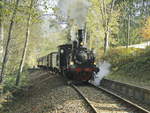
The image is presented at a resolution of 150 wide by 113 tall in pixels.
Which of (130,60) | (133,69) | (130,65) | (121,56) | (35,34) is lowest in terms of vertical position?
(133,69)

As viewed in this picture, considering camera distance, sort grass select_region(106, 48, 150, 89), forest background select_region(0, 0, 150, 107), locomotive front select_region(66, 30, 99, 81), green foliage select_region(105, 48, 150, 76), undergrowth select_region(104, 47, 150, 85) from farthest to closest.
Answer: green foliage select_region(105, 48, 150, 76) → locomotive front select_region(66, 30, 99, 81) → undergrowth select_region(104, 47, 150, 85) → grass select_region(106, 48, 150, 89) → forest background select_region(0, 0, 150, 107)

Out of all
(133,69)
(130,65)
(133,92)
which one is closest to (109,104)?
(133,92)

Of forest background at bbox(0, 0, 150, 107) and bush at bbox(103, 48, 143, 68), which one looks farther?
bush at bbox(103, 48, 143, 68)

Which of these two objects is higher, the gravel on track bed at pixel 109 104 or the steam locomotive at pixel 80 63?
the steam locomotive at pixel 80 63

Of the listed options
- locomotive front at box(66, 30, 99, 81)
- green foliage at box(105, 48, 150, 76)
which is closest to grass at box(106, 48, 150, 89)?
green foliage at box(105, 48, 150, 76)

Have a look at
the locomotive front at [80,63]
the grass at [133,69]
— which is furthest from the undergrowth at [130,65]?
the locomotive front at [80,63]

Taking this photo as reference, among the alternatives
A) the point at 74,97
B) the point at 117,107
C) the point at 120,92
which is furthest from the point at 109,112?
the point at 120,92

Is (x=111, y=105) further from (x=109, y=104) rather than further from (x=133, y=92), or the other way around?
(x=133, y=92)

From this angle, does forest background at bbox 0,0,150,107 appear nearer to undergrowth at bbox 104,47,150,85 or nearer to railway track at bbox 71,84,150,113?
undergrowth at bbox 104,47,150,85

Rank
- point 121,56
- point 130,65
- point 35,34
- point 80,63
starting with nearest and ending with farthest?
point 80,63 < point 130,65 < point 121,56 < point 35,34

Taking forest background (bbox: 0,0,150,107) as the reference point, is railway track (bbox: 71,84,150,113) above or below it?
below

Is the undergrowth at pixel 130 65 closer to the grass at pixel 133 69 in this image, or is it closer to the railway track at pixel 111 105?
the grass at pixel 133 69

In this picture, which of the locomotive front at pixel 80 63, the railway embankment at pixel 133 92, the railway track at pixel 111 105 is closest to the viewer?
the railway track at pixel 111 105

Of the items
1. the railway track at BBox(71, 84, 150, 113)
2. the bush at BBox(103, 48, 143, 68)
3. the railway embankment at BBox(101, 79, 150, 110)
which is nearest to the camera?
the railway track at BBox(71, 84, 150, 113)
